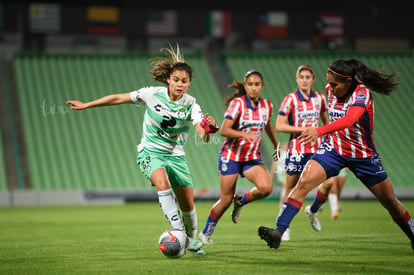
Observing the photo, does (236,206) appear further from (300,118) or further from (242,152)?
(300,118)

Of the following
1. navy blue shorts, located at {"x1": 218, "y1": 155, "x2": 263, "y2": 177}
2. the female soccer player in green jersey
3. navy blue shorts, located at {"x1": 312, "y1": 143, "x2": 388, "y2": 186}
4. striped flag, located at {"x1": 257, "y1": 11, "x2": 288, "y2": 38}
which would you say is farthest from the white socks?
striped flag, located at {"x1": 257, "y1": 11, "x2": 288, "y2": 38}

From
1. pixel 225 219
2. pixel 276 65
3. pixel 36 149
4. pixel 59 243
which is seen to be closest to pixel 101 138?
pixel 36 149

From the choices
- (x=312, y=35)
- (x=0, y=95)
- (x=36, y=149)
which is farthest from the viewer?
(x=312, y=35)

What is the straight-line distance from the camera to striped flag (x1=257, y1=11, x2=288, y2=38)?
31094mm

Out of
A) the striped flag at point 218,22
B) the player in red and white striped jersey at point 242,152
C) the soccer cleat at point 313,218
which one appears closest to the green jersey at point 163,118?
the player in red and white striped jersey at point 242,152

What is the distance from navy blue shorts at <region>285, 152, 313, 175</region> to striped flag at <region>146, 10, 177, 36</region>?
67.5ft

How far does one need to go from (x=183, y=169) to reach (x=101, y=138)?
1978cm

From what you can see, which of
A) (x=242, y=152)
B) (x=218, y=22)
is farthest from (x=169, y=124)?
(x=218, y=22)

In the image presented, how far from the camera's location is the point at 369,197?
81.6ft

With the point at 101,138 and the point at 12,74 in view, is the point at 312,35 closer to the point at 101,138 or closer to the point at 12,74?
the point at 101,138

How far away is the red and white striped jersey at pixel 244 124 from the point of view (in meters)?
10.1

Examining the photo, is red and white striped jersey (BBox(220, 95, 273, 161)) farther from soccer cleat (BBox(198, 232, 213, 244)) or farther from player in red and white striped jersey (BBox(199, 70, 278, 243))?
soccer cleat (BBox(198, 232, 213, 244))

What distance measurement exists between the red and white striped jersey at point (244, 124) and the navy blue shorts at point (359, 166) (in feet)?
6.83

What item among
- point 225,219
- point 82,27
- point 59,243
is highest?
point 82,27
